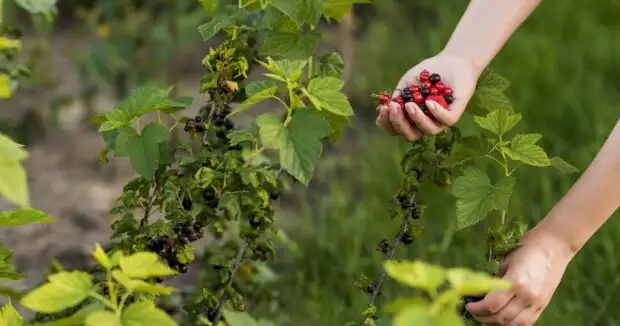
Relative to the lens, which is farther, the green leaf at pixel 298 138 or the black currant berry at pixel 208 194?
the black currant berry at pixel 208 194

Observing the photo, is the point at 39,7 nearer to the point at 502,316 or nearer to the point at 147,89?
the point at 147,89

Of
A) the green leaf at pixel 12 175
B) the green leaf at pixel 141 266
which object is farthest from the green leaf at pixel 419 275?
the green leaf at pixel 12 175

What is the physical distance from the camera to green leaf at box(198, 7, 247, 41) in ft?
5.15

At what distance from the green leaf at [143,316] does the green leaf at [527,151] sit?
61cm

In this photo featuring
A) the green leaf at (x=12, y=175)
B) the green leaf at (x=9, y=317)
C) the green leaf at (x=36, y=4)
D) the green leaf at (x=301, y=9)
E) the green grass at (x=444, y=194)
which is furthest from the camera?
the green grass at (x=444, y=194)

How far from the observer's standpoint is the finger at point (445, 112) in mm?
1435

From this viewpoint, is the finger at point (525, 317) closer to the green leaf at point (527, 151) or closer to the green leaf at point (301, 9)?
the green leaf at point (527, 151)

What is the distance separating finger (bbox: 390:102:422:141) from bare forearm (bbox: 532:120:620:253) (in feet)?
0.78

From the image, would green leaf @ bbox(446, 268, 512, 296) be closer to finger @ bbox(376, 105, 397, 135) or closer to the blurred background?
finger @ bbox(376, 105, 397, 135)

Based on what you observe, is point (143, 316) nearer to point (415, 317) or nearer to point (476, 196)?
point (415, 317)

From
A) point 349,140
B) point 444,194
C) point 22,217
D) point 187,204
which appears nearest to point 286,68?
point 187,204

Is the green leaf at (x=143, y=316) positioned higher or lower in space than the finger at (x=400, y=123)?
lower

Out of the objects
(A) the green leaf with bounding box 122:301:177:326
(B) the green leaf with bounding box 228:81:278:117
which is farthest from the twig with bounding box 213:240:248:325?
(A) the green leaf with bounding box 122:301:177:326

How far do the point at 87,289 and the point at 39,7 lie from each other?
0.46 metres
